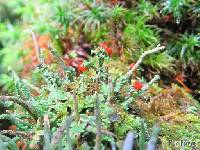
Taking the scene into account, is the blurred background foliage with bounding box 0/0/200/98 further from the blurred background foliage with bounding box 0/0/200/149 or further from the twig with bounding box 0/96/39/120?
the twig with bounding box 0/96/39/120

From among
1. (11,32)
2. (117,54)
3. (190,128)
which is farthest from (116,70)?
(11,32)

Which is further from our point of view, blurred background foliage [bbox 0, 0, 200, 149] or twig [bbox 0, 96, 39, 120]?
blurred background foliage [bbox 0, 0, 200, 149]

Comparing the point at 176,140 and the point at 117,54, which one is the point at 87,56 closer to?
the point at 117,54

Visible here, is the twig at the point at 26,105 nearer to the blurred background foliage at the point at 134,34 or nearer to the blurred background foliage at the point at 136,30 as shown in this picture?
the blurred background foliage at the point at 134,34

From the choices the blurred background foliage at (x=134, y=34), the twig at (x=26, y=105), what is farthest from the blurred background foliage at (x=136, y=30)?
the twig at (x=26, y=105)

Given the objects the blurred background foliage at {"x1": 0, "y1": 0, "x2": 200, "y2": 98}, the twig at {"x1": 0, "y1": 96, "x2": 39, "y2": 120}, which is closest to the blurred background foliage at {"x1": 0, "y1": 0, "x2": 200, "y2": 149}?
the blurred background foliage at {"x1": 0, "y1": 0, "x2": 200, "y2": 98}

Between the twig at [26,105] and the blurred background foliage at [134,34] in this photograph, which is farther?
the blurred background foliage at [134,34]

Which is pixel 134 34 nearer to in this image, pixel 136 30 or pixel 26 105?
pixel 136 30

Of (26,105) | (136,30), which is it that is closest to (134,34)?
(136,30)

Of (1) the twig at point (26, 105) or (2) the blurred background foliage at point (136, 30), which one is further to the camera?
(2) the blurred background foliage at point (136, 30)

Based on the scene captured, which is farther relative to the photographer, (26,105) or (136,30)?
(136,30)

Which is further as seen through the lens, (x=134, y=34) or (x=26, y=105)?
(x=134, y=34)
